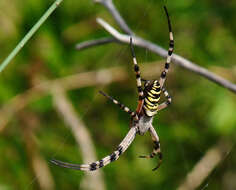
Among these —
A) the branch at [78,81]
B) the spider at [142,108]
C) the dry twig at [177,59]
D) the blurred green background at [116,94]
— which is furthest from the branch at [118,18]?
the branch at [78,81]

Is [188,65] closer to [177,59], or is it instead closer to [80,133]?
[177,59]

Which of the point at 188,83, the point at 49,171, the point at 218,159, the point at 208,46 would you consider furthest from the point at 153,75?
the point at 49,171

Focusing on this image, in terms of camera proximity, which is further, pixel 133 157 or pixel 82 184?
pixel 133 157

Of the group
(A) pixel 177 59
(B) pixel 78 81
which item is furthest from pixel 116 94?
(A) pixel 177 59

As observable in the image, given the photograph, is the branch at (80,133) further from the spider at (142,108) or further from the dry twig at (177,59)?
the dry twig at (177,59)

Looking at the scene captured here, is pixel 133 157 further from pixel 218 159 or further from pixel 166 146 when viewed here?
pixel 218 159

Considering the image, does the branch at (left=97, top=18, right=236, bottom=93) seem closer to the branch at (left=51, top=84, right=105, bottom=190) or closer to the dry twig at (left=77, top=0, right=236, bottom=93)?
the dry twig at (left=77, top=0, right=236, bottom=93)
